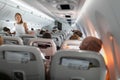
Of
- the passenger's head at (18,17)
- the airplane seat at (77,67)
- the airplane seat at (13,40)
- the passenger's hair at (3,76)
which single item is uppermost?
the passenger's head at (18,17)

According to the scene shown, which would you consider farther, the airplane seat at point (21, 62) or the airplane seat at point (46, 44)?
the airplane seat at point (46, 44)

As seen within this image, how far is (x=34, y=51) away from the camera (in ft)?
10.1

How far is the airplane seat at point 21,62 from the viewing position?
310 centimetres

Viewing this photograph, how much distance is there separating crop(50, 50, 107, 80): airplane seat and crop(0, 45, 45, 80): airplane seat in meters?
0.22

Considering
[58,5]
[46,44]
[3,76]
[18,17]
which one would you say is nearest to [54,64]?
[3,76]

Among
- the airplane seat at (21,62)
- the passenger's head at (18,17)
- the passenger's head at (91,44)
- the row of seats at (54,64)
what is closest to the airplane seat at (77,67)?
the row of seats at (54,64)

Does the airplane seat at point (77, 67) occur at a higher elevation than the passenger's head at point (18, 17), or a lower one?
lower

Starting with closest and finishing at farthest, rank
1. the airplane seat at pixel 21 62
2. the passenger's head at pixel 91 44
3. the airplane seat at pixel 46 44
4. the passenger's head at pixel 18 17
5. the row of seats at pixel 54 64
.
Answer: the row of seats at pixel 54 64
the airplane seat at pixel 21 62
the passenger's head at pixel 91 44
the airplane seat at pixel 46 44
the passenger's head at pixel 18 17

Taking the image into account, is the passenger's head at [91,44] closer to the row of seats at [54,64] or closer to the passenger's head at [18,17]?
the row of seats at [54,64]

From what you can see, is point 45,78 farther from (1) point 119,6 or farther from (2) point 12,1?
(2) point 12,1

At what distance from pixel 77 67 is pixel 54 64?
0.28 metres

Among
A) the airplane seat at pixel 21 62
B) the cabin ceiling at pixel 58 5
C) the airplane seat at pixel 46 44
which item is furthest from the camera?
the cabin ceiling at pixel 58 5

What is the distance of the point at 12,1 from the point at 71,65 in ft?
22.0

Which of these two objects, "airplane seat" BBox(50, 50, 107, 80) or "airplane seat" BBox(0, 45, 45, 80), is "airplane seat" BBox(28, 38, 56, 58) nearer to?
"airplane seat" BBox(0, 45, 45, 80)
